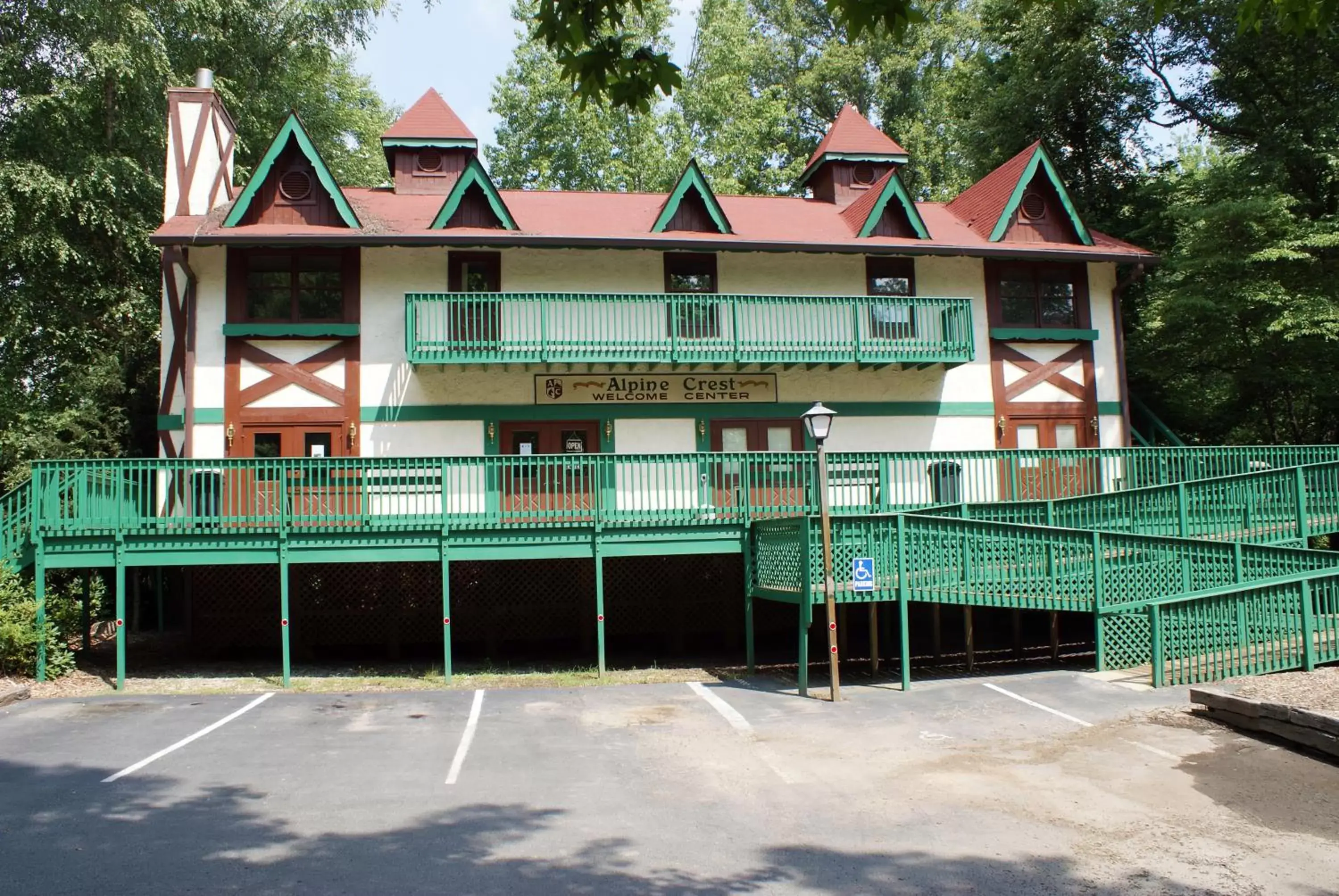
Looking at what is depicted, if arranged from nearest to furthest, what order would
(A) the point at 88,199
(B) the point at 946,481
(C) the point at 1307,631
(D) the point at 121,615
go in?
(C) the point at 1307,631, (D) the point at 121,615, (B) the point at 946,481, (A) the point at 88,199

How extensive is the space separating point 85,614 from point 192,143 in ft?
32.0

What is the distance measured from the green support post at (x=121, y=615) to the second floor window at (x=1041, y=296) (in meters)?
17.4

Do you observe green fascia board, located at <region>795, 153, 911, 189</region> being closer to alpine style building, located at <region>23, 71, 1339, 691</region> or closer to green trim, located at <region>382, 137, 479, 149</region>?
alpine style building, located at <region>23, 71, 1339, 691</region>

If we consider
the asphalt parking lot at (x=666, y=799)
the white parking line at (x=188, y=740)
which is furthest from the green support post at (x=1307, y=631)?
the white parking line at (x=188, y=740)

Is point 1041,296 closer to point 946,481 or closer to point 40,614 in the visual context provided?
point 946,481

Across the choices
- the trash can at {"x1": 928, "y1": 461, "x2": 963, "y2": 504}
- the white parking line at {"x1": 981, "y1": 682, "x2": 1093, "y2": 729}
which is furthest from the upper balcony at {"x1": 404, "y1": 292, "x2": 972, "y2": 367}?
the white parking line at {"x1": 981, "y1": 682, "x2": 1093, "y2": 729}

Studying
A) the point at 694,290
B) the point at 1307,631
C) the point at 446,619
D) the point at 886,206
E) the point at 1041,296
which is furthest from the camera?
the point at 1041,296

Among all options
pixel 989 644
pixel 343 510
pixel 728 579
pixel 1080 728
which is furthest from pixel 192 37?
pixel 1080 728

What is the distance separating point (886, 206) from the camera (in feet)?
71.9

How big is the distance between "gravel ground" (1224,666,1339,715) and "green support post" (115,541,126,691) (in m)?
15.0

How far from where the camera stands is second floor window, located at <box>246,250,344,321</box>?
65.3ft

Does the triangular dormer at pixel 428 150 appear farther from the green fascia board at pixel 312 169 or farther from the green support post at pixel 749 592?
the green support post at pixel 749 592

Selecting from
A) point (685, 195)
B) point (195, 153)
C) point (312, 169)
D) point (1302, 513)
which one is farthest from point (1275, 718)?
point (195, 153)

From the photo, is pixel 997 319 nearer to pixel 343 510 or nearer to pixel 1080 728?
pixel 1080 728
